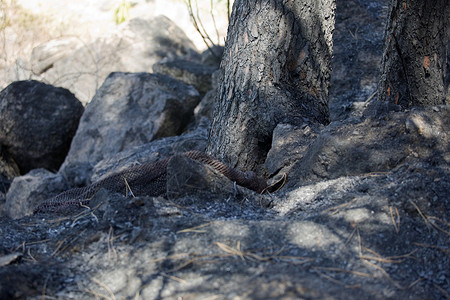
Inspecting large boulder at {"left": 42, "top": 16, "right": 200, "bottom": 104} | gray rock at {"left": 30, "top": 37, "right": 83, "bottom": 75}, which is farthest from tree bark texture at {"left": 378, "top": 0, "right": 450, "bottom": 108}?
gray rock at {"left": 30, "top": 37, "right": 83, "bottom": 75}

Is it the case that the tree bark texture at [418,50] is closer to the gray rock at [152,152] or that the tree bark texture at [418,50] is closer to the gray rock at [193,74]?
the gray rock at [152,152]

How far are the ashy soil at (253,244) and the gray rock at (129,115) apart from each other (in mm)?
3454

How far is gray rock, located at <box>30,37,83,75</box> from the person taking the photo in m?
10.5

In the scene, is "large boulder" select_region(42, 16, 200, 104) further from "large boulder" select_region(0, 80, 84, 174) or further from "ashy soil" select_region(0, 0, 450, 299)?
"ashy soil" select_region(0, 0, 450, 299)

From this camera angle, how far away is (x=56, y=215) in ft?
9.52

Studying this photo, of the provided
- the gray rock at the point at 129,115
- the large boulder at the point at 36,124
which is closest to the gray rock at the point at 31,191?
the gray rock at the point at 129,115

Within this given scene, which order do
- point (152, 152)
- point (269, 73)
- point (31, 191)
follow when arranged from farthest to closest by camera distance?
point (31, 191)
point (152, 152)
point (269, 73)

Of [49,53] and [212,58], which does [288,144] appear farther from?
[49,53]

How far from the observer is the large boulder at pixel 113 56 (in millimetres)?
9758

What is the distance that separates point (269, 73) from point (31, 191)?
2632mm

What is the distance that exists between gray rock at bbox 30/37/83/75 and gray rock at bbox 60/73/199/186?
425 centimetres

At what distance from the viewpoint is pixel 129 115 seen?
6496 millimetres

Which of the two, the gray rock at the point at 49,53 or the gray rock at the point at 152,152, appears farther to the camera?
the gray rock at the point at 49,53

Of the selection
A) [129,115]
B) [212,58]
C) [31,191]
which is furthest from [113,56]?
[31,191]
